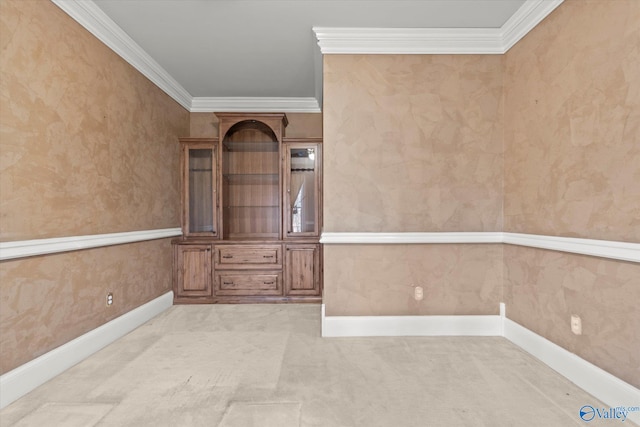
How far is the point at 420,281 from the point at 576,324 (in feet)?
3.49

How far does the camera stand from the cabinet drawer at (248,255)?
3689mm

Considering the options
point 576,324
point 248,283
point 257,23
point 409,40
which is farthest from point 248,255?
point 576,324

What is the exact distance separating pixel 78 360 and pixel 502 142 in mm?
3762

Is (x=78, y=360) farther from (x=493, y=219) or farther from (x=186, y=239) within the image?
(x=493, y=219)

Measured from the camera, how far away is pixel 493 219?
2.68 m

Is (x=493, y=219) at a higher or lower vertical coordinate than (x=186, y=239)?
higher

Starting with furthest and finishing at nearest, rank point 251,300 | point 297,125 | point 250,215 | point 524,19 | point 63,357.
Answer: point 297,125, point 250,215, point 251,300, point 524,19, point 63,357

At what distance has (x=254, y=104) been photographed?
4227 millimetres

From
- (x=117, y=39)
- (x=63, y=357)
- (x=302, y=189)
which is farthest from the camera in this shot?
(x=302, y=189)

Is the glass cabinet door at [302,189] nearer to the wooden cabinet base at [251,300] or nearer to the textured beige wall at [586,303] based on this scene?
the wooden cabinet base at [251,300]

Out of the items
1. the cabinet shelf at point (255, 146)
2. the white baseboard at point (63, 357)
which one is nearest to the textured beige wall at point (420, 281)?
the white baseboard at point (63, 357)

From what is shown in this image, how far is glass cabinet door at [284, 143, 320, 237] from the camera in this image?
151 inches

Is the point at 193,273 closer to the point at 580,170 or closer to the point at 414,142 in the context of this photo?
the point at 414,142

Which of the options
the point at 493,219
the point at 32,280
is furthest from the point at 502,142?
the point at 32,280
